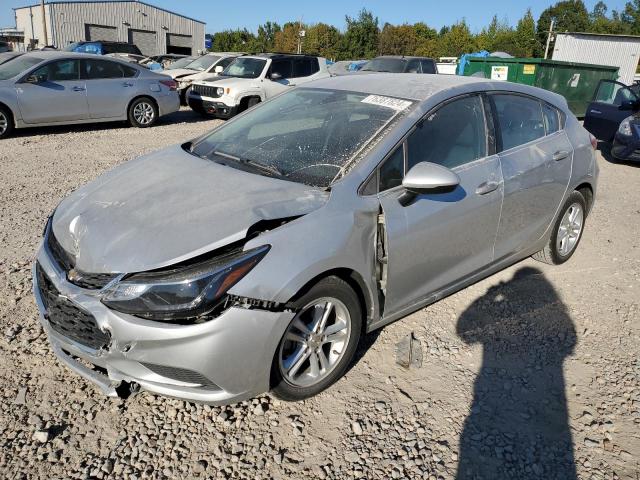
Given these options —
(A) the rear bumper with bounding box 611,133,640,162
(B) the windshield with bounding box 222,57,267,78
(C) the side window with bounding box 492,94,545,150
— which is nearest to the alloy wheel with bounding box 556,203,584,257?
(C) the side window with bounding box 492,94,545,150

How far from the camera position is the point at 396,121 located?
3086 millimetres

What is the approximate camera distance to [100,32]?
40906mm

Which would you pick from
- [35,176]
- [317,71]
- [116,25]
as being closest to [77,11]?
[116,25]

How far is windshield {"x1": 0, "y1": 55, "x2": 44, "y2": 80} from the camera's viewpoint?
374 inches

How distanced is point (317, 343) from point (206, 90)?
1091cm

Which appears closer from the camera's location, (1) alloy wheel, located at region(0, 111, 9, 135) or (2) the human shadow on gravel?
(2) the human shadow on gravel

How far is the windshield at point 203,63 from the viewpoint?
644 inches

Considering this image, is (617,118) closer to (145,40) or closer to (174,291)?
(174,291)

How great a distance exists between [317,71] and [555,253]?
10582mm

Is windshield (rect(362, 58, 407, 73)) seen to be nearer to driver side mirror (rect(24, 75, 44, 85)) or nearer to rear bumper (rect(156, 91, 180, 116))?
rear bumper (rect(156, 91, 180, 116))

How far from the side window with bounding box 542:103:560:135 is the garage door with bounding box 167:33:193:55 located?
1801 inches

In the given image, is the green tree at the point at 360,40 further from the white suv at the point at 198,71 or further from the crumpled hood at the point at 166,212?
the crumpled hood at the point at 166,212

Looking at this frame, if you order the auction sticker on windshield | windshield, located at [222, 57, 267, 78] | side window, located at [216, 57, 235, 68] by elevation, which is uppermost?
side window, located at [216, 57, 235, 68]

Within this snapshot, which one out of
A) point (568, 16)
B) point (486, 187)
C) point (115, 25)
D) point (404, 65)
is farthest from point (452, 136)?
point (568, 16)
